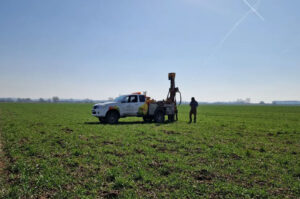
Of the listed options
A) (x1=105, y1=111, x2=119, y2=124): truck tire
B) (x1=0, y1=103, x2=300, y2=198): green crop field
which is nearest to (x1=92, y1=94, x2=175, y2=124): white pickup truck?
(x1=105, y1=111, x2=119, y2=124): truck tire

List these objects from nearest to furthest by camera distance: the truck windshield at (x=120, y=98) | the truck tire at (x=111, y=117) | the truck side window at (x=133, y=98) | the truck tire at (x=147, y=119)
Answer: the truck tire at (x=111, y=117) < the truck windshield at (x=120, y=98) < the truck side window at (x=133, y=98) < the truck tire at (x=147, y=119)

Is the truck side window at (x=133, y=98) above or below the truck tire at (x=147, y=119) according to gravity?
above

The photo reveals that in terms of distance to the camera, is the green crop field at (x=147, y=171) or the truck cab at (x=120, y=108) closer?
the green crop field at (x=147, y=171)

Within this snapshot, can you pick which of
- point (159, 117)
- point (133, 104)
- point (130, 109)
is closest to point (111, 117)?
point (130, 109)

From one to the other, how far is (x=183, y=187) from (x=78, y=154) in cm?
439

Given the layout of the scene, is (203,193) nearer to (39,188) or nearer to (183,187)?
(183,187)

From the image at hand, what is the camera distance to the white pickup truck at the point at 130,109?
1711 centimetres

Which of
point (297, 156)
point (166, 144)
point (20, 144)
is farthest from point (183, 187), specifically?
point (20, 144)

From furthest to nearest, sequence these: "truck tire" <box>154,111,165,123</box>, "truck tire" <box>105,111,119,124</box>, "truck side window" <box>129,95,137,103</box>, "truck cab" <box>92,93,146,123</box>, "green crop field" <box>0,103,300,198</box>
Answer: "truck tire" <box>154,111,165,123</box>, "truck side window" <box>129,95,137,103</box>, "truck tire" <box>105,111,119,124</box>, "truck cab" <box>92,93,146,123</box>, "green crop field" <box>0,103,300,198</box>

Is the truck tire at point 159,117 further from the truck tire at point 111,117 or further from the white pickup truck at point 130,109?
the truck tire at point 111,117

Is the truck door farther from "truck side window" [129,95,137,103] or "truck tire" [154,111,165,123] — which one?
"truck tire" [154,111,165,123]

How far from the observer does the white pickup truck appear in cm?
1711

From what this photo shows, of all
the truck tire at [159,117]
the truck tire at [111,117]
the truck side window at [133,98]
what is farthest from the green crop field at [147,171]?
the truck tire at [159,117]

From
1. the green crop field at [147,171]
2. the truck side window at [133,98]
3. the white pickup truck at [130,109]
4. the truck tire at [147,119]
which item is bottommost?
the green crop field at [147,171]
